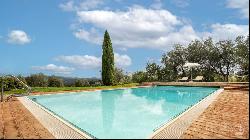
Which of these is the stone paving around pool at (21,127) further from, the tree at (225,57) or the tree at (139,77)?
the tree at (225,57)

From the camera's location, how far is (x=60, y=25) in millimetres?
34406

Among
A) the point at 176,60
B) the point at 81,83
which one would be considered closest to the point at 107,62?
the point at 81,83

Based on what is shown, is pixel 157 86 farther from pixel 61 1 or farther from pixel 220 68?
pixel 61 1

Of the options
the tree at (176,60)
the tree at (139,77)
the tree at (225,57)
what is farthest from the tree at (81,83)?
the tree at (225,57)

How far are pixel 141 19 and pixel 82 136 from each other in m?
21.4

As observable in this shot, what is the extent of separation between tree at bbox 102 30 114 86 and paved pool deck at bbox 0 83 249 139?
16.7 metres

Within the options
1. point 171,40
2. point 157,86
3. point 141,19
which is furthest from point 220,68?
point 141,19

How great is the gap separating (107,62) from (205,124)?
19742mm

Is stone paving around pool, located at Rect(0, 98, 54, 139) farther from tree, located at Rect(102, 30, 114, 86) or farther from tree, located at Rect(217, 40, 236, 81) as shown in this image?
tree, located at Rect(217, 40, 236, 81)

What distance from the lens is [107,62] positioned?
26984 mm

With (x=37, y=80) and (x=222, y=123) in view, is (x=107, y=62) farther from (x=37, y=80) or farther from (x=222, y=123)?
(x=222, y=123)

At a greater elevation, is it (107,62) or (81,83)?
(107,62)

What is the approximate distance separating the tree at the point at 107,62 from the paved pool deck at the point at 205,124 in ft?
54.7

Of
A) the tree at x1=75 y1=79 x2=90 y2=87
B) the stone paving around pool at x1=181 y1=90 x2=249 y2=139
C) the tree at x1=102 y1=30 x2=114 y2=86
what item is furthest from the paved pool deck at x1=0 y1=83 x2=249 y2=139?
the tree at x1=75 y1=79 x2=90 y2=87
